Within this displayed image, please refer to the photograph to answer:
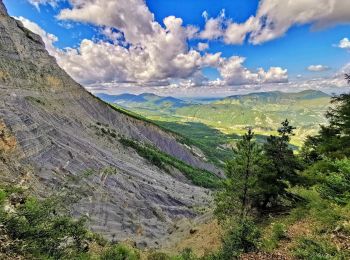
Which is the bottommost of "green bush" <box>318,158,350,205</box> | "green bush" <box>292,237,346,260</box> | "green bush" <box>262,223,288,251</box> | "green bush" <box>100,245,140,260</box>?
"green bush" <box>100,245,140,260</box>

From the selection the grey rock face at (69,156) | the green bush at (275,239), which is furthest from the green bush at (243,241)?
the grey rock face at (69,156)

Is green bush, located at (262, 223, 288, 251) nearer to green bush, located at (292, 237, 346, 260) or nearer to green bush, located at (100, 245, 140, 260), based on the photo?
green bush, located at (292, 237, 346, 260)

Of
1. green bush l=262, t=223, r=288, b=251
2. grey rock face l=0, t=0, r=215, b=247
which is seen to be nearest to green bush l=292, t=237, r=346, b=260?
green bush l=262, t=223, r=288, b=251

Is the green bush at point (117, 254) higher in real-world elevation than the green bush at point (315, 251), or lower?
lower

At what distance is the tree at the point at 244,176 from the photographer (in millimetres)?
29600

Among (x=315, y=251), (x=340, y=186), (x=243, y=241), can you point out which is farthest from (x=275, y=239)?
(x=315, y=251)

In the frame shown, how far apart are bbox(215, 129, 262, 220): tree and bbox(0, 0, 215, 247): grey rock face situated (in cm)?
1698

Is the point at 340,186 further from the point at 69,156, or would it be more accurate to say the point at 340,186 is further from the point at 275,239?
the point at 69,156

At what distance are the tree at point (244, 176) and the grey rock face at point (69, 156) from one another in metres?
17.0

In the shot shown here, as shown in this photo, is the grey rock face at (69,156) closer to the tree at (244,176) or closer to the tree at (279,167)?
the tree at (244,176)

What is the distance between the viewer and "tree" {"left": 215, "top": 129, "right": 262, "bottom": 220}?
97.1 feet

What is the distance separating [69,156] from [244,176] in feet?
110

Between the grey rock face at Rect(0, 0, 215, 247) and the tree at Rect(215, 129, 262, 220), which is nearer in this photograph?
the tree at Rect(215, 129, 262, 220)

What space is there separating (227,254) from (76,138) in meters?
50.4
